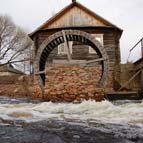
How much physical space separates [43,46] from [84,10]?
5003 millimetres

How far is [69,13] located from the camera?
2091 centimetres

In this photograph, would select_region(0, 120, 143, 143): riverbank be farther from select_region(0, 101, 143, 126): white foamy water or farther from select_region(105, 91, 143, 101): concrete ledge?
select_region(105, 91, 143, 101): concrete ledge

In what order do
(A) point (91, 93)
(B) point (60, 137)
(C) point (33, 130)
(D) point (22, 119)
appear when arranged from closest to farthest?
(B) point (60, 137) → (C) point (33, 130) → (D) point (22, 119) → (A) point (91, 93)

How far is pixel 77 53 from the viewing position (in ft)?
70.4

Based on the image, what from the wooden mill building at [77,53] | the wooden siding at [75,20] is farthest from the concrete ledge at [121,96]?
the wooden siding at [75,20]

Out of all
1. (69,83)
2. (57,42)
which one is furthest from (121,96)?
(57,42)

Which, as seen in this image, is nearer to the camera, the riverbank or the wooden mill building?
the riverbank

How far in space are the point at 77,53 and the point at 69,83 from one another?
772 cm

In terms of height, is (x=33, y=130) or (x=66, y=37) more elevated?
(x=66, y=37)

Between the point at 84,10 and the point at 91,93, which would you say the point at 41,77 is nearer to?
the point at 91,93

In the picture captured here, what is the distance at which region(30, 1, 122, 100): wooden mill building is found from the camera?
1404 centimetres

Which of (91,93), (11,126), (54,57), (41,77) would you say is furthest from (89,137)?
(54,57)

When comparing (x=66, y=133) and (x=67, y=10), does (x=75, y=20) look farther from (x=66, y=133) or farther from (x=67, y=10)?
(x=66, y=133)

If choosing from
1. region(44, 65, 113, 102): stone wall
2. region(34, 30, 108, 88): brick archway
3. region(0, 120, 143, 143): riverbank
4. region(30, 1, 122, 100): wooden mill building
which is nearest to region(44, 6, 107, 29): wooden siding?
region(30, 1, 122, 100): wooden mill building
